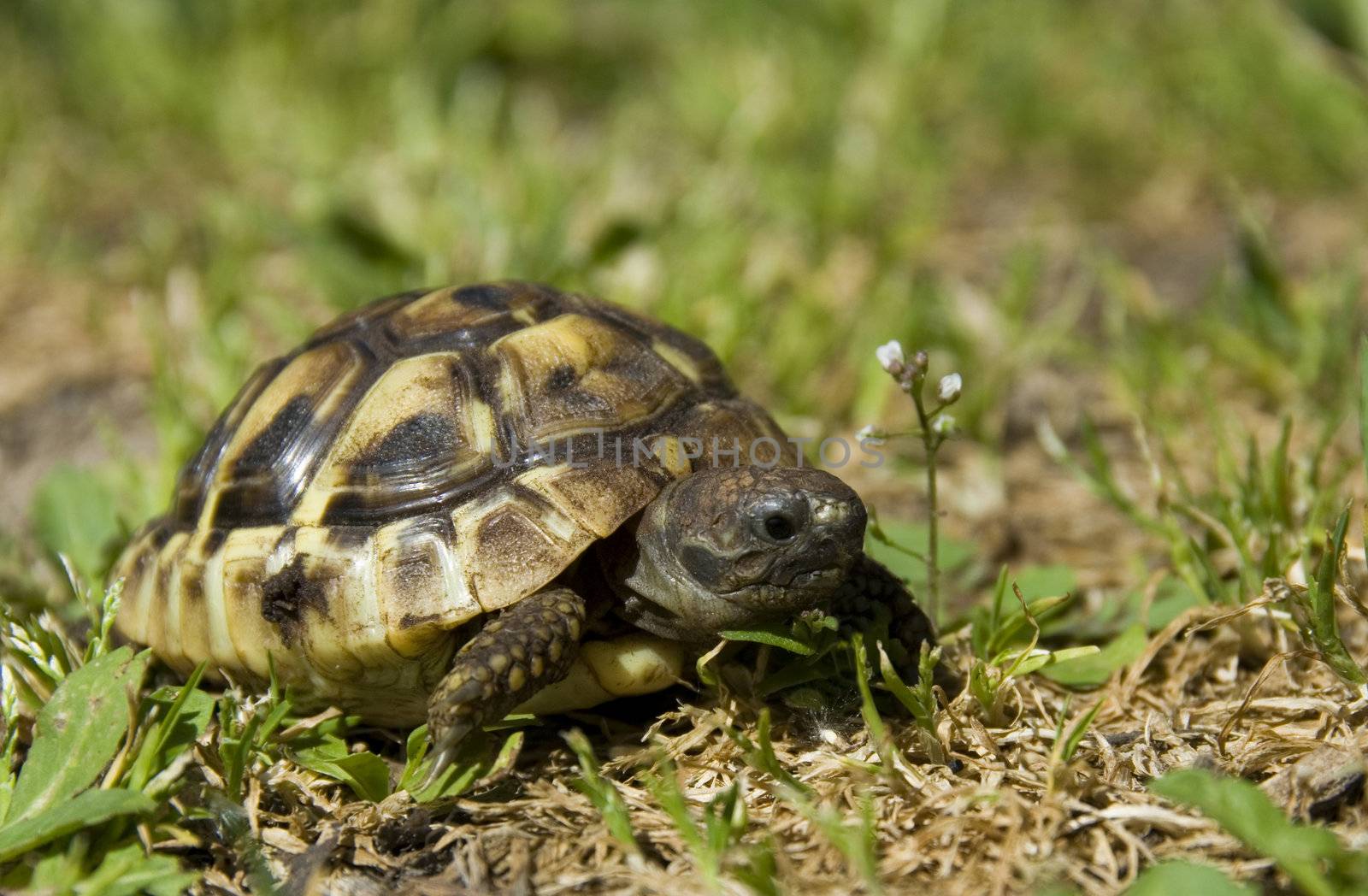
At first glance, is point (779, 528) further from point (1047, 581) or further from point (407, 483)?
point (1047, 581)

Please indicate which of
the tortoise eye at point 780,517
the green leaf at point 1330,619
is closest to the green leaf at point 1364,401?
the green leaf at point 1330,619

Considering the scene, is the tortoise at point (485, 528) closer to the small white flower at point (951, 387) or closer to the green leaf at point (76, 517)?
the small white flower at point (951, 387)

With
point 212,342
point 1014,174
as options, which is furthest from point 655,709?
point 1014,174

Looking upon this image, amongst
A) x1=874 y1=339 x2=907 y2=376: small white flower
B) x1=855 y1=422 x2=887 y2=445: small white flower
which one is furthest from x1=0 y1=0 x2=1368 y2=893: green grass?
x1=874 y1=339 x2=907 y2=376: small white flower

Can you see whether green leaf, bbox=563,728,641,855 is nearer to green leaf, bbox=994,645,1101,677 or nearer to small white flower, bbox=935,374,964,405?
green leaf, bbox=994,645,1101,677

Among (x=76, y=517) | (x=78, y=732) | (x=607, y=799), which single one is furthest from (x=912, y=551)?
(x=76, y=517)

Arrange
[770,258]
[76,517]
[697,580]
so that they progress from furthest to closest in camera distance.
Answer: [770,258] → [76,517] → [697,580]

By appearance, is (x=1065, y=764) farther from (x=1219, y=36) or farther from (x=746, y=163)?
(x=1219, y=36)
